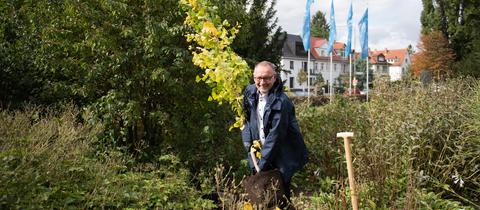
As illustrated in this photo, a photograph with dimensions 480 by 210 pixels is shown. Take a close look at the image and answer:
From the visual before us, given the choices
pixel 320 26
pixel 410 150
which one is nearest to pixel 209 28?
pixel 410 150

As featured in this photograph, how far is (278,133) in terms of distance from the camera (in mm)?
3410

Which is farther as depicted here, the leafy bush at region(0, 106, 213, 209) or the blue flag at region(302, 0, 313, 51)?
A: the blue flag at region(302, 0, 313, 51)

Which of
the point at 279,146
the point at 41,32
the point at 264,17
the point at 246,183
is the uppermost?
the point at 264,17

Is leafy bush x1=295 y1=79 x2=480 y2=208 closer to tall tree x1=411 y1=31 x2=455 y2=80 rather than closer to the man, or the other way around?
the man

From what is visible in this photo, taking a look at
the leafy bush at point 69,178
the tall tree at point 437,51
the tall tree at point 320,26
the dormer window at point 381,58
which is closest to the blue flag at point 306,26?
the tall tree at point 437,51

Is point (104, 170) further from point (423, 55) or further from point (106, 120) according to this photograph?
point (423, 55)

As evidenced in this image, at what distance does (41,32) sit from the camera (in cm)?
571

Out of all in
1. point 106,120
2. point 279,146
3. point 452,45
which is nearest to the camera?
point 279,146

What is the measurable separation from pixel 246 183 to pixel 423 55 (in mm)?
34902

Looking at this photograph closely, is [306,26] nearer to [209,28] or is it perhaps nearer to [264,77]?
[209,28]

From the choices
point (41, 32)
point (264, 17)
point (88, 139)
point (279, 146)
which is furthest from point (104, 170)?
point (264, 17)

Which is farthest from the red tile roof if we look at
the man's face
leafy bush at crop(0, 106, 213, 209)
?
the man's face

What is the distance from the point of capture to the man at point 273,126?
3.43m

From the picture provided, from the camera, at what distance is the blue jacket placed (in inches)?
135
